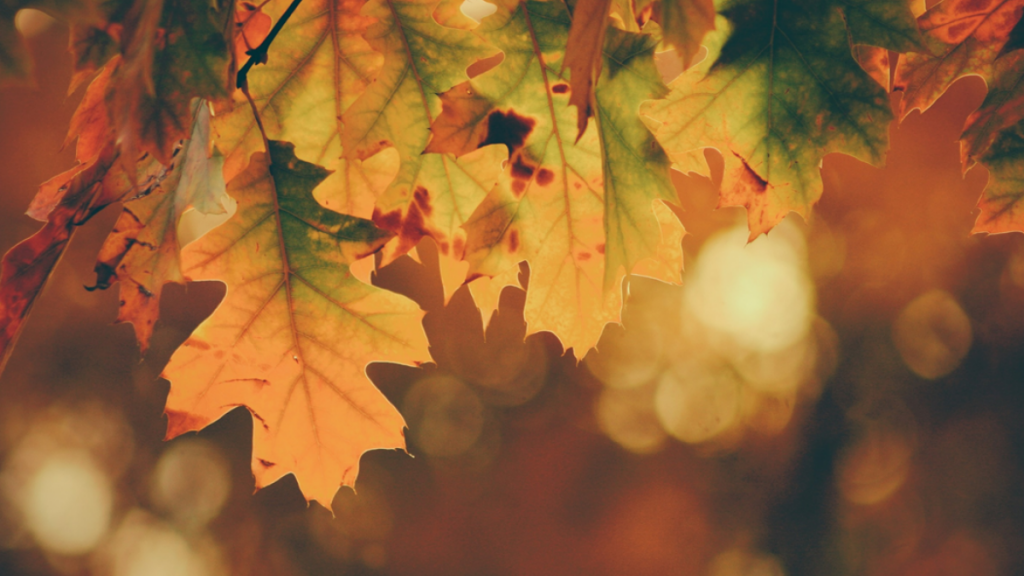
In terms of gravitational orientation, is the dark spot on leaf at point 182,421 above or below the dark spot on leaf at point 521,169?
below

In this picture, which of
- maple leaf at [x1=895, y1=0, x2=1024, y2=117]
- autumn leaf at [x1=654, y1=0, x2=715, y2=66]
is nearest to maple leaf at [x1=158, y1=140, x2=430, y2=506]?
autumn leaf at [x1=654, y1=0, x2=715, y2=66]

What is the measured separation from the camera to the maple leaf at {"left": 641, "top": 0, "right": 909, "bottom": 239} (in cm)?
79

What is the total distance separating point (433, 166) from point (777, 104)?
489 mm

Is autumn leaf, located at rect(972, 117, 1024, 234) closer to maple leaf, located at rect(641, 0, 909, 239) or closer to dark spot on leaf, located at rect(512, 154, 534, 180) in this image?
maple leaf, located at rect(641, 0, 909, 239)

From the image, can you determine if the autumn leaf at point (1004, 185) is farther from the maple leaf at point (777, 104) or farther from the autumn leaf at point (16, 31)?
the autumn leaf at point (16, 31)

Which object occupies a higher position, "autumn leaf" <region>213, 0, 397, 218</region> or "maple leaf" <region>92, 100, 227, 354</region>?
"autumn leaf" <region>213, 0, 397, 218</region>

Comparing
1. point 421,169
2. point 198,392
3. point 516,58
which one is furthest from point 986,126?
point 198,392

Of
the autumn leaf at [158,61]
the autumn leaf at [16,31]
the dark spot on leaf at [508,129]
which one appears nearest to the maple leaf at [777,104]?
the dark spot on leaf at [508,129]

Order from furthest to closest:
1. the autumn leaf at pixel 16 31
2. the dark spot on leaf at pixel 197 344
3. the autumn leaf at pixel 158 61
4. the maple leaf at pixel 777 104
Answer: the dark spot on leaf at pixel 197 344 < the maple leaf at pixel 777 104 < the autumn leaf at pixel 158 61 < the autumn leaf at pixel 16 31

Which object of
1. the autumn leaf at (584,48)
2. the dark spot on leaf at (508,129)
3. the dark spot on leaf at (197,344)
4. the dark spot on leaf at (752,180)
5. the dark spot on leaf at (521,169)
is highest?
the autumn leaf at (584,48)

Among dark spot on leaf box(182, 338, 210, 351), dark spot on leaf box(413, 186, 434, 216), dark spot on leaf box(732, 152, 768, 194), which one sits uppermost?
dark spot on leaf box(732, 152, 768, 194)

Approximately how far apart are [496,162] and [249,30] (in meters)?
0.41

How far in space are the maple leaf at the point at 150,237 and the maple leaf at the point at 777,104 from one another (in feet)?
2.05

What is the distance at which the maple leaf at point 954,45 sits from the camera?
902mm
